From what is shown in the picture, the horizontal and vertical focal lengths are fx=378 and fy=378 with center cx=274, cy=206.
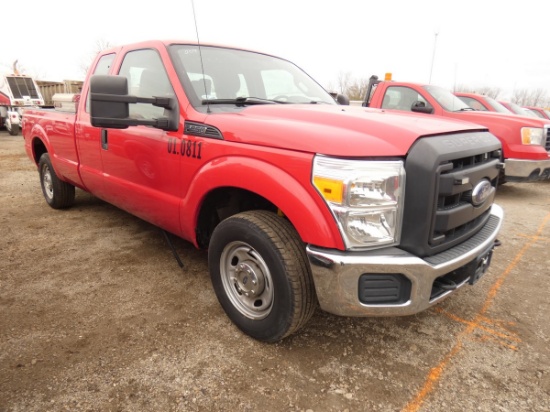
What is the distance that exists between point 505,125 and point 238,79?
5.05m

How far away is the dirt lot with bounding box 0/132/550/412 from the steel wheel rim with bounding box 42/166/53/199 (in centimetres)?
169

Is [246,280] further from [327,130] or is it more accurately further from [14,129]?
[14,129]

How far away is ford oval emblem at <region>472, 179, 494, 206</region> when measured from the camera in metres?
2.12

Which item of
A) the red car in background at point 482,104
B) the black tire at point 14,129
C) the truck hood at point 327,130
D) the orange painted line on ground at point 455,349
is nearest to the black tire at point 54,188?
the truck hood at point 327,130

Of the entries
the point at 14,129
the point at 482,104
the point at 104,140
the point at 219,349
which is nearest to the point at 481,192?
the point at 219,349

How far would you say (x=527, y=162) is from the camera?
5910 millimetres

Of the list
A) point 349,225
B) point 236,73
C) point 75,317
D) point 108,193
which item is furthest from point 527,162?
point 75,317

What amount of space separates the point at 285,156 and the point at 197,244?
1.20m

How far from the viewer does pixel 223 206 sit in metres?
2.68

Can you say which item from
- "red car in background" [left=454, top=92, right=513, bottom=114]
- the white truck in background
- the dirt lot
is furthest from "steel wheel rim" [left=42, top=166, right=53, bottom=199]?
the white truck in background

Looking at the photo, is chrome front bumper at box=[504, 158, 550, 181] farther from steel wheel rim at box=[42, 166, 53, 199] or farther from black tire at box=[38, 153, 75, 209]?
steel wheel rim at box=[42, 166, 53, 199]

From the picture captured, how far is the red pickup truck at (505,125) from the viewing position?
5.93 meters

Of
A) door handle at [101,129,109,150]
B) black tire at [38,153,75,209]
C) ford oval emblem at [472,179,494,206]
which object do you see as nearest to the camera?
ford oval emblem at [472,179,494,206]

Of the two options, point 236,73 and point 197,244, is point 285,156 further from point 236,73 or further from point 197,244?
point 236,73
